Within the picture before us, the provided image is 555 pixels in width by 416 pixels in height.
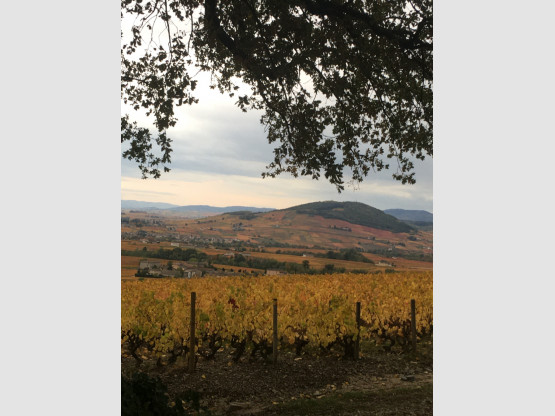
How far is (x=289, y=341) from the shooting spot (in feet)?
22.6

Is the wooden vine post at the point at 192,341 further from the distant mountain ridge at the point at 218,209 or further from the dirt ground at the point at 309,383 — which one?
the distant mountain ridge at the point at 218,209

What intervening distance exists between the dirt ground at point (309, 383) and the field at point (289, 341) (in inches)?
0.6

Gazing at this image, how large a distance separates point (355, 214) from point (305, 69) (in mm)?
2005

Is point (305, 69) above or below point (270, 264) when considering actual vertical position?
above

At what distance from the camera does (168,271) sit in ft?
15.4

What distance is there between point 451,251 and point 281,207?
1.79 meters

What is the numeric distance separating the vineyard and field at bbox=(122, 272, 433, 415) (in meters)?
0.02

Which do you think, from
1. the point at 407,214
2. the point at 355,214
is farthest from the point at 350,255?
the point at 407,214

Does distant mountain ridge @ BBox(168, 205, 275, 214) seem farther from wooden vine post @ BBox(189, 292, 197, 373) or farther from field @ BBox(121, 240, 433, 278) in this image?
wooden vine post @ BBox(189, 292, 197, 373)

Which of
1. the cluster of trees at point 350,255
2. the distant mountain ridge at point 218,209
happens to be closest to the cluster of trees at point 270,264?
the cluster of trees at point 350,255

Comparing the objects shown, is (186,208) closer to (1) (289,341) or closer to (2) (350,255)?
(2) (350,255)

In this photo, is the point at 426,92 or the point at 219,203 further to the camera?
the point at 426,92

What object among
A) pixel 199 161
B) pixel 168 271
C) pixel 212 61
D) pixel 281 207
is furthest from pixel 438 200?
Answer: pixel 212 61

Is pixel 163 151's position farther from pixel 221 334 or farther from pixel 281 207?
pixel 221 334
